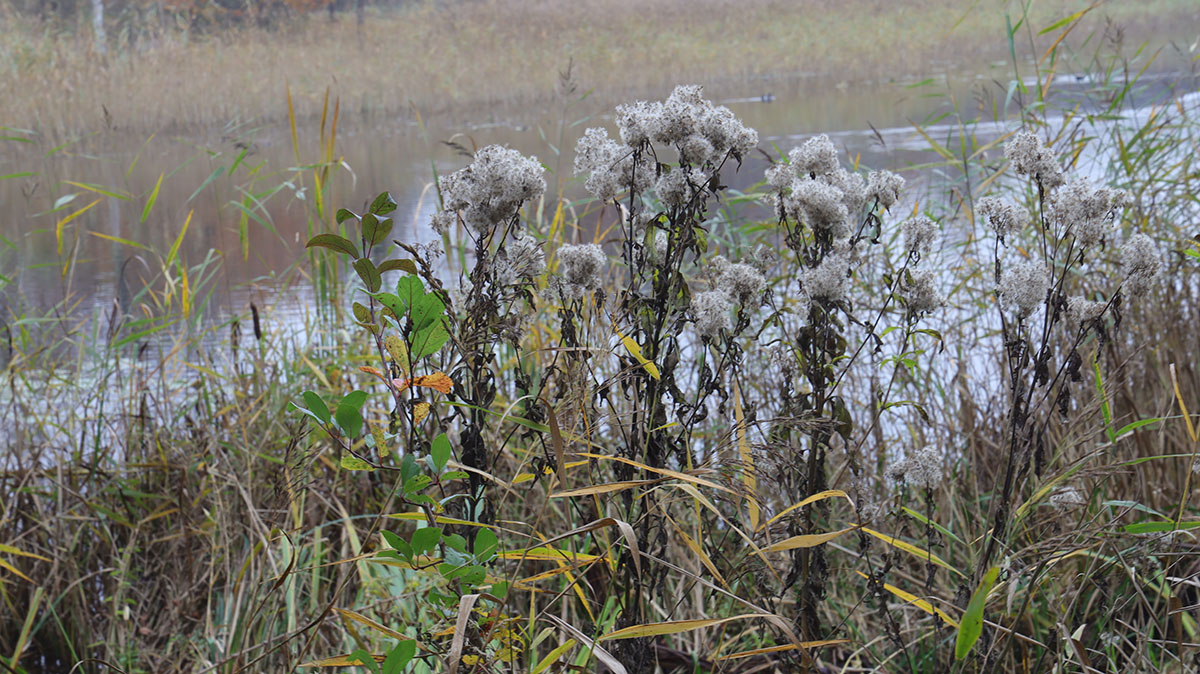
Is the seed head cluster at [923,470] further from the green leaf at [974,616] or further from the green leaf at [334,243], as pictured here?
the green leaf at [334,243]

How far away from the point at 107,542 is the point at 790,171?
117 cm

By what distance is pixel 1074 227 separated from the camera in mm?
725

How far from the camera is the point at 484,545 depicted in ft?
1.73

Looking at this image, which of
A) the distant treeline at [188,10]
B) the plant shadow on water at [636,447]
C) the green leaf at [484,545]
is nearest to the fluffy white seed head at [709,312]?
the plant shadow on water at [636,447]

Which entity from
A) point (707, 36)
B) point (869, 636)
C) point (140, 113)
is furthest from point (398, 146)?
point (869, 636)

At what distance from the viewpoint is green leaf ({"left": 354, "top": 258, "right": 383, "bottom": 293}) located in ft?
1.77

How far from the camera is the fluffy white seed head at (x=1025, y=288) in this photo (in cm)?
66

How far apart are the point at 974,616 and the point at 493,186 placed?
0.43 metres

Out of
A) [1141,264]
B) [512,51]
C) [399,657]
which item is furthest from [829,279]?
[512,51]

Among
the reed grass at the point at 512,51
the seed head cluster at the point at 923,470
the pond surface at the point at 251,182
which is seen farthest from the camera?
the reed grass at the point at 512,51

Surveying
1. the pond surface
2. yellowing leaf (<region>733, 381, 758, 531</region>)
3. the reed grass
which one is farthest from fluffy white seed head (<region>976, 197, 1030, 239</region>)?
the reed grass

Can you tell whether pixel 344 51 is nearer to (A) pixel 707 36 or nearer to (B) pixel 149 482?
(A) pixel 707 36

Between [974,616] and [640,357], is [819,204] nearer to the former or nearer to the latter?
[640,357]

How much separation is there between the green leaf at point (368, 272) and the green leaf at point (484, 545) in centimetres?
17
